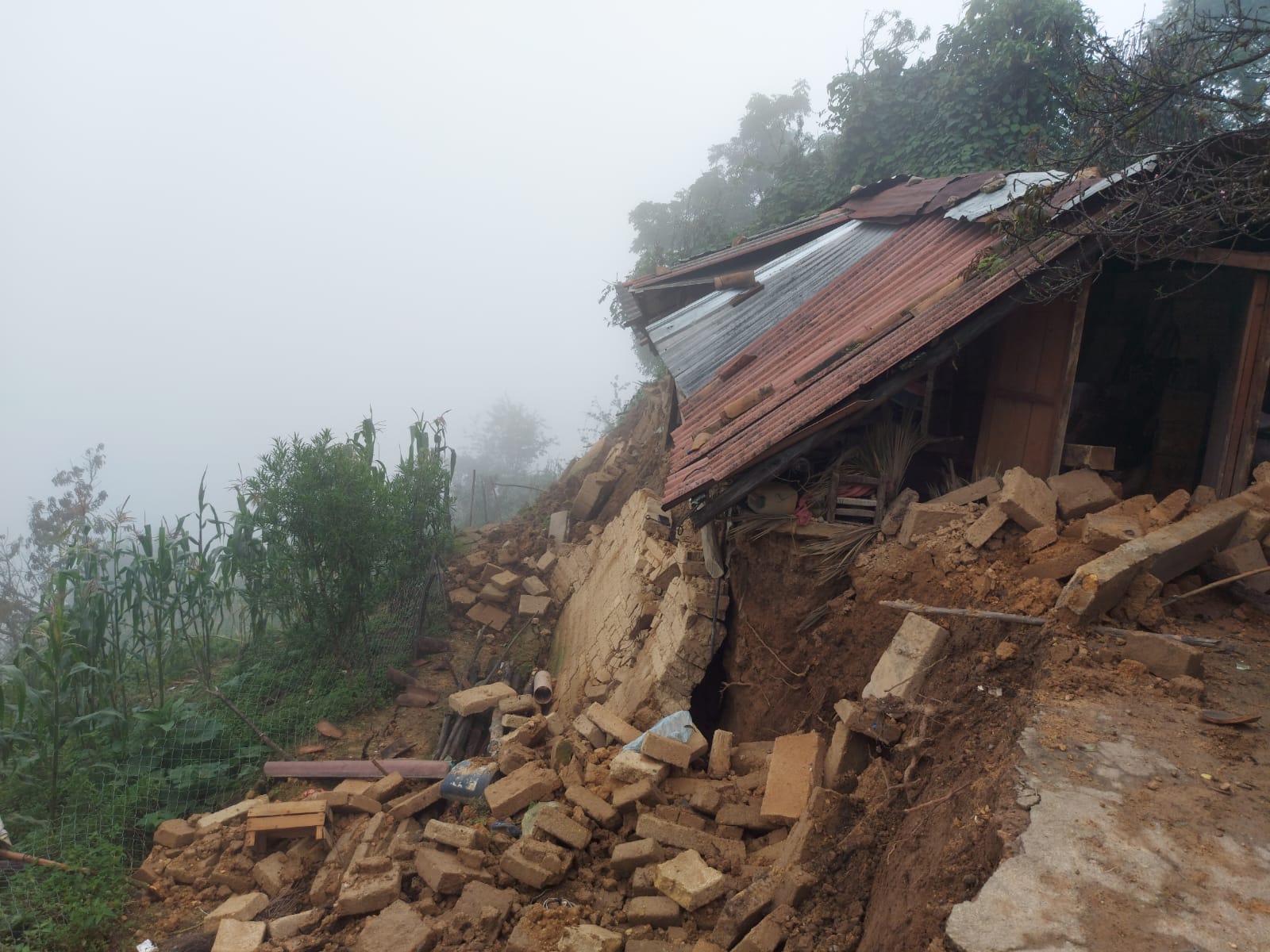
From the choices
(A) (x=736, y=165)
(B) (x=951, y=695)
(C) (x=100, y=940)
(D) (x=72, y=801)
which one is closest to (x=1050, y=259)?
(B) (x=951, y=695)

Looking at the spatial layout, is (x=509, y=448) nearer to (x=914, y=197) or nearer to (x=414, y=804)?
(x=914, y=197)

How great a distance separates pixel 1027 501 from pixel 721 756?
286cm

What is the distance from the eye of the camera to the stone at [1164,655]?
14.3 feet

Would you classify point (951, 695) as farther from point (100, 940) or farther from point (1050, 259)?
point (100, 940)

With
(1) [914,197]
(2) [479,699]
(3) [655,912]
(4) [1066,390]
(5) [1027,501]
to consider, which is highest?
(1) [914,197]

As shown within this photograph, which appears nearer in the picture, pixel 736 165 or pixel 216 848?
pixel 216 848

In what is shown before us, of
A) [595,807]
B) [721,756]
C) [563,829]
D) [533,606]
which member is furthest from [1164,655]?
[533,606]

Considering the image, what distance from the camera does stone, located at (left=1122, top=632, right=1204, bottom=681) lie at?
4359mm

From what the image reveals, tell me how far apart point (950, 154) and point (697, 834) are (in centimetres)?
1546

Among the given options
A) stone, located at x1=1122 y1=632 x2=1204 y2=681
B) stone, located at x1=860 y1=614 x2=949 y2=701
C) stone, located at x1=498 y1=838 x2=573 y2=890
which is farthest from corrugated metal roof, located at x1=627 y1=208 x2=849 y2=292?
stone, located at x1=498 y1=838 x2=573 y2=890

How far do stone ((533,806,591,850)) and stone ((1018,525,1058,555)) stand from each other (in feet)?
12.0

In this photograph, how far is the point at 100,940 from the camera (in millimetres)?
6266

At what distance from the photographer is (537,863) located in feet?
17.7

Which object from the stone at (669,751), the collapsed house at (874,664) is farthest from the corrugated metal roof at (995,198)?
the stone at (669,751)
